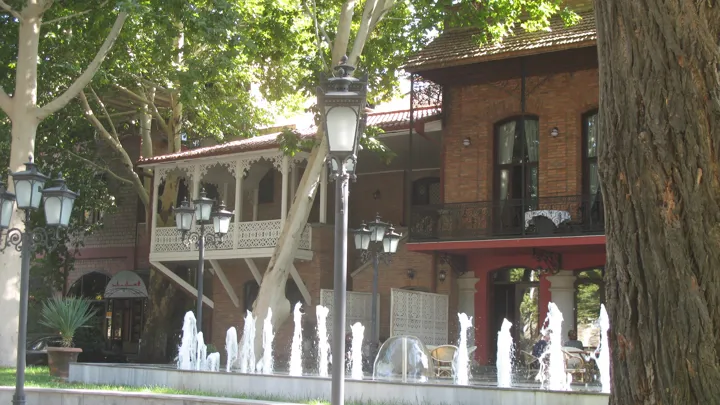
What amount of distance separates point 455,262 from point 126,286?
42.8 feet

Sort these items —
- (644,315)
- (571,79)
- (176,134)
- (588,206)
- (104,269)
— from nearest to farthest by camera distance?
(644,315) < (588,206) < (571,79) < (176,134) < (104,269)

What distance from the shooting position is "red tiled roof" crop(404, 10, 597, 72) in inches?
784

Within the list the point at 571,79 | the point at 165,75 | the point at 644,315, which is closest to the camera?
the point at 644,315

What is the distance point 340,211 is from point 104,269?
1071 inches

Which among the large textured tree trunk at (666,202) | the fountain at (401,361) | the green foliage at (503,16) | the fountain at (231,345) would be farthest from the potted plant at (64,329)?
the large textured tree trunk at (666,202)

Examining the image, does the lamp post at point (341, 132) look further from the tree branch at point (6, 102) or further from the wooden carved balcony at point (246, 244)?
the wooden carved balcony at point (246, 244)

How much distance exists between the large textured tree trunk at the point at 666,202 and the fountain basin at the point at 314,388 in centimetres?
743

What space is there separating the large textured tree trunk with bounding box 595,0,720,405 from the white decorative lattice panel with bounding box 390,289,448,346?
56.0 ft

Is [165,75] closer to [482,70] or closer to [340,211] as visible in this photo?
[482,70]

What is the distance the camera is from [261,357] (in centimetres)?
2031

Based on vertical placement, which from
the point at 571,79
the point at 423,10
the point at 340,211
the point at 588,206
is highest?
the point at 423,10

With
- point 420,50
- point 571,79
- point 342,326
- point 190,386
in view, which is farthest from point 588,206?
point 342,326

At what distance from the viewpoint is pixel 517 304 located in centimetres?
2253

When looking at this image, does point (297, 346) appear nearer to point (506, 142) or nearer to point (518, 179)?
point (518, 179)
